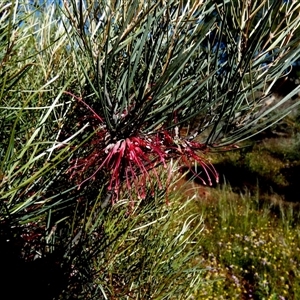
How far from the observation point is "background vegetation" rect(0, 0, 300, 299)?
2.95ft

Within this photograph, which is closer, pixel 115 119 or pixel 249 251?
pixel 115 119

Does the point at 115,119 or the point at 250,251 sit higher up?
the point at 115,119

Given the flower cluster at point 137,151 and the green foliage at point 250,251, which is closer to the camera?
the flower cluster at point 137,151

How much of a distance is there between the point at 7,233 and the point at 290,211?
17.8ft

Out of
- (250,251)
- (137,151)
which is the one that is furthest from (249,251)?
(137,151)

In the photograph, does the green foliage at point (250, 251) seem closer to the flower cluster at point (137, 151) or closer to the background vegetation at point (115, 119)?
the background vegetation at point (115, 119)

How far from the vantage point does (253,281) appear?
475cm

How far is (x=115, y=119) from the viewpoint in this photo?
963mm

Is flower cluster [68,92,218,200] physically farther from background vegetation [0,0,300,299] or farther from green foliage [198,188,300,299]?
green foliage [198,188,300,299]

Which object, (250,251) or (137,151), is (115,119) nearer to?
(137,151)

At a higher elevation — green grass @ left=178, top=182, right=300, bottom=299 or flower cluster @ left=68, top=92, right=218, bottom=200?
flower cluster @ left=68, top=92, right=218, bottom=200

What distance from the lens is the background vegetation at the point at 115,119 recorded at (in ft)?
2.95

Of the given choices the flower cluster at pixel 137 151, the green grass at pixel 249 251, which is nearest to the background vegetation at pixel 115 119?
the flower cluster at pixel 137 151

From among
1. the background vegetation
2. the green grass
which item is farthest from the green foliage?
the background vegetation
